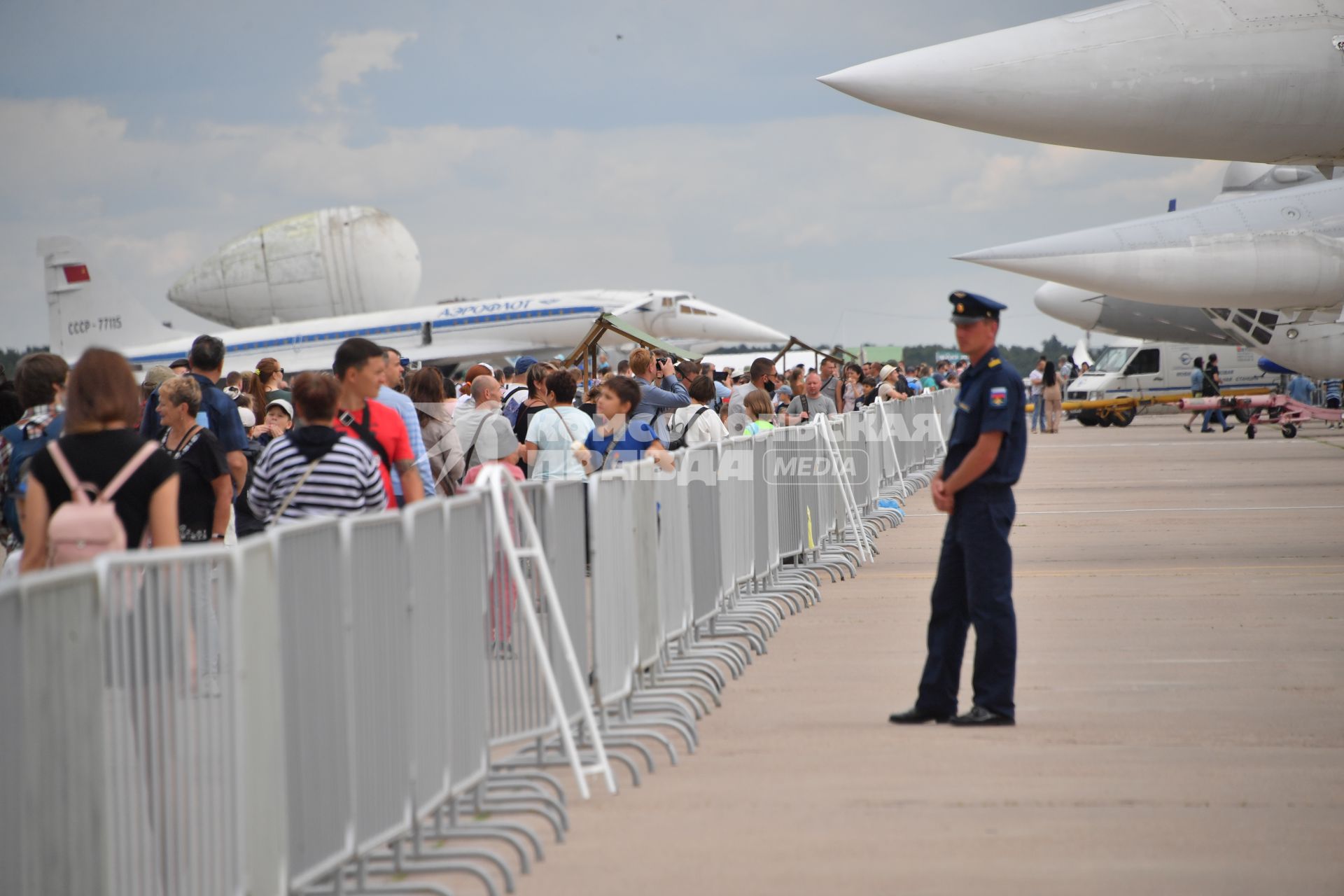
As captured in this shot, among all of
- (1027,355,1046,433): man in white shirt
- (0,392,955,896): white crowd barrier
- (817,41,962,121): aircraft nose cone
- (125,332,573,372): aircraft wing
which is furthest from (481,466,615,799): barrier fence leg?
(125,332,573,372): aircraft wing

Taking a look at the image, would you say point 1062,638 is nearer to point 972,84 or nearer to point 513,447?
point 513,447

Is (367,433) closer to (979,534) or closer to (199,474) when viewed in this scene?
(199,474)

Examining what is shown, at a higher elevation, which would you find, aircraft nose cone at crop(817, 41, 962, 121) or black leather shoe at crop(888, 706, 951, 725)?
aircraft nose cone at crop(817, 41, 962, 121)

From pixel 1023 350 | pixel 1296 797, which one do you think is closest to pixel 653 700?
pixel 1296 797

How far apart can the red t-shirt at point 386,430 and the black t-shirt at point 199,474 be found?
929mm

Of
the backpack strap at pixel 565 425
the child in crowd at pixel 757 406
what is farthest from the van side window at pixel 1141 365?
the backpack strap at pixel 565 425

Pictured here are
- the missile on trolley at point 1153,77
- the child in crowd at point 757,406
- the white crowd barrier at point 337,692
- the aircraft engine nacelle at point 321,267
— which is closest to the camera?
the white crowd barrier at point 337,692

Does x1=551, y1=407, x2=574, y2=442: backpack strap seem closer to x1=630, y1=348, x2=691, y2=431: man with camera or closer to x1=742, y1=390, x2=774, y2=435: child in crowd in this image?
x1=630, y1=348, x2=691, y2=431: man with camera

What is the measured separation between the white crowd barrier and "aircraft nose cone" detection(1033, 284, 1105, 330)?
3395cm

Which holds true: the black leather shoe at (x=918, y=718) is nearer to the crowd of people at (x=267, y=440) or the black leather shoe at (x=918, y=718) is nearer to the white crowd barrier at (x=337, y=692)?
the white crowd barrier at (x=337, y=692)

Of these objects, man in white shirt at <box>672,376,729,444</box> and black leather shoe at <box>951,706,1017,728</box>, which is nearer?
black leather shoe at <box>951,706,1017,728</box>

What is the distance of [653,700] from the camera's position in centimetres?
736

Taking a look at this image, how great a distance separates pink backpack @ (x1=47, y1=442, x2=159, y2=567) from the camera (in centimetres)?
479

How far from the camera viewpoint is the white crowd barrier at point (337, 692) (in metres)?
3.33
